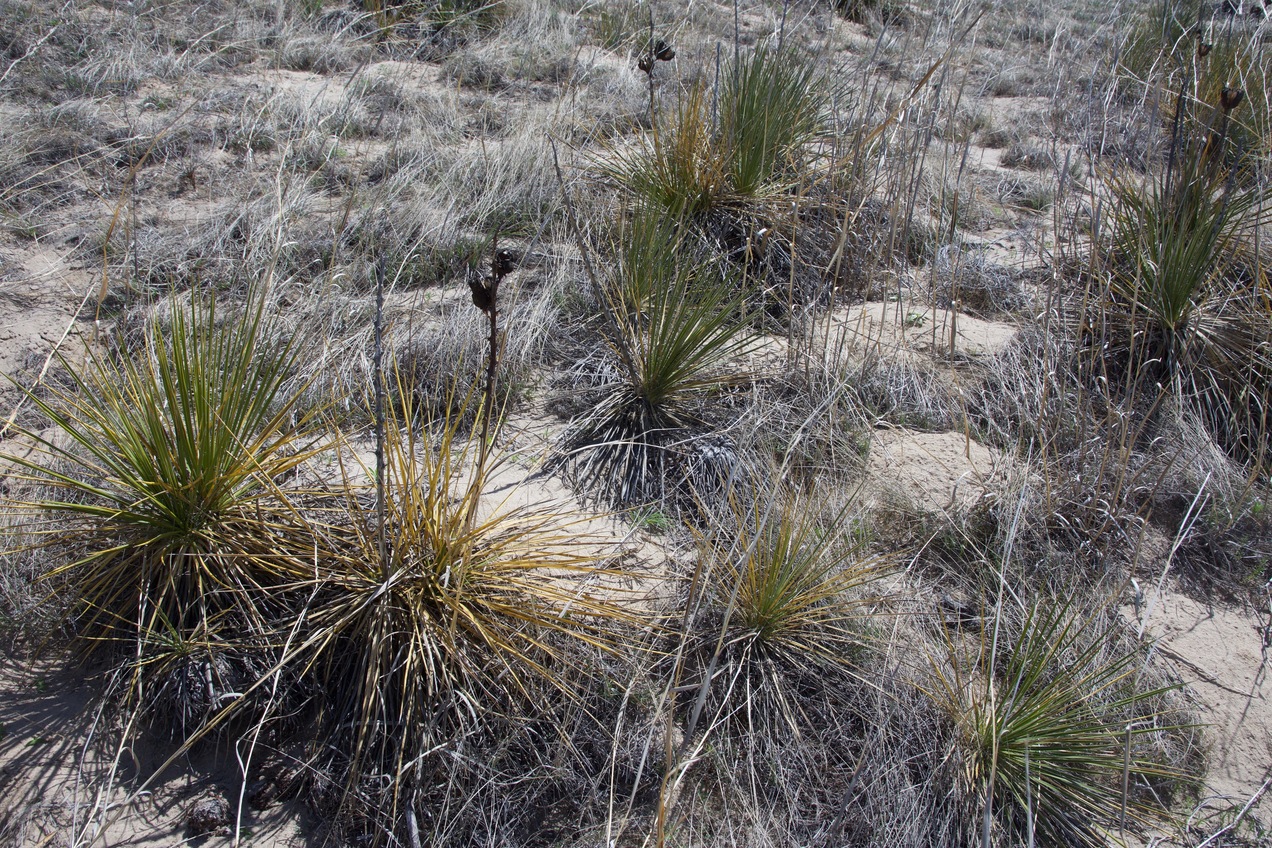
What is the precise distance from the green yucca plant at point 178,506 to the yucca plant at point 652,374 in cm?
97

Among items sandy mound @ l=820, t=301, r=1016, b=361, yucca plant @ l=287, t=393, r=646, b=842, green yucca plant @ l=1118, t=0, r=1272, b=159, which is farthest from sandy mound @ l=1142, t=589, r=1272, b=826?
green yucca plant @ l=1118, t=0, r=1272, b=159

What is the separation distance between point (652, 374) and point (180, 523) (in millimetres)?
→ 1471

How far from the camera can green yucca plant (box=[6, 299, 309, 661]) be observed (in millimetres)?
2043

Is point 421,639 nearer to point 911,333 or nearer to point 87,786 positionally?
point 87,786

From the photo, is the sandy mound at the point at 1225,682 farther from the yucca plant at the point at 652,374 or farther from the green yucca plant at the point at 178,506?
the green yucca plant at the point at 178,506

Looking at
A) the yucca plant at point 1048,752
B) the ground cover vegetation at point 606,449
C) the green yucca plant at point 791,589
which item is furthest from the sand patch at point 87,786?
the yucca plant at point 1048,752

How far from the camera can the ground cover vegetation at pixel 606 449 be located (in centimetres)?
208

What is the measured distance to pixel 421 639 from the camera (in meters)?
2.05

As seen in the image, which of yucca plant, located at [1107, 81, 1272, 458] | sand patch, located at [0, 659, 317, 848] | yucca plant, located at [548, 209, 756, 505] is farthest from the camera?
yucca plant, located at [1107, 81, 1272, 458]

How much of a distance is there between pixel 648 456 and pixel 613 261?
2.92 ft

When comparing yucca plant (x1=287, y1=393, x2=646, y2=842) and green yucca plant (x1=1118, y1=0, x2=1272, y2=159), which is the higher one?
green yucca plant (x1=1118, y1=0, x2=1272, y2=159)

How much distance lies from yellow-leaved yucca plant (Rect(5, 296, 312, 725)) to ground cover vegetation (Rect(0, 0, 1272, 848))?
0.5 inches

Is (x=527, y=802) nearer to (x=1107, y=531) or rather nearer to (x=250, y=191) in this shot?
(x=1107, y=531)

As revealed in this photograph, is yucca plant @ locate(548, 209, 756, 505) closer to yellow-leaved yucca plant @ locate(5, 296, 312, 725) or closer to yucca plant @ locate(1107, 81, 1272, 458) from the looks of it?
yellow-leaved yucca plant @ locate(5, 296, 312, 725)
